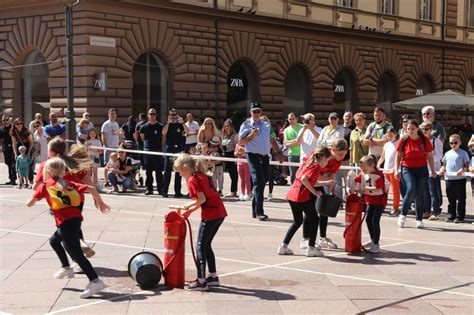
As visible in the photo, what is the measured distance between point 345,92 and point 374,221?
27.0m

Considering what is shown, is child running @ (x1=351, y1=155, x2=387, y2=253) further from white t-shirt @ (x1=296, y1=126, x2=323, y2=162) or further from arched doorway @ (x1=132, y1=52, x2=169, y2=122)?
arched doorway @ (x1=132, y1=52, x2=169, y2=122)

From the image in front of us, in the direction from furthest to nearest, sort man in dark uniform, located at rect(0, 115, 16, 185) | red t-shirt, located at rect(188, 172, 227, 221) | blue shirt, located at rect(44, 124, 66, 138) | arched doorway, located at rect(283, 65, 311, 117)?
arched doorway, located at rect(283, 65, 311, 117) < man in dark uniform, located at rect(0, 115, 16, 185) < blue shirt, located at rect(44, 124, 66, 138) < red t-shirt, located at rect(188, 172, 227, 221)

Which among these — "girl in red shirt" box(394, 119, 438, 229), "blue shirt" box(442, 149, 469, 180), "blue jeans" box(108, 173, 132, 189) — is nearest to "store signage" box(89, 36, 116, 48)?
"blue jeans" box(108, 173, 132, 189)

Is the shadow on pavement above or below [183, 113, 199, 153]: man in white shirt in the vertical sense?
below

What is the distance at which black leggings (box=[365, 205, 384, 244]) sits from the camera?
994cm

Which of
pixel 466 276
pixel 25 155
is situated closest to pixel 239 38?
pixel 25 155

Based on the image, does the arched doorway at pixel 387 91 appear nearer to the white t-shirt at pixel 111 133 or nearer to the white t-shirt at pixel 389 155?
the white t-shirt at pixel 111 133

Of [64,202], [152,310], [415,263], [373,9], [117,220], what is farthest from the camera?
[373,9]

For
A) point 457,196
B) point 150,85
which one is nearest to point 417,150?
point 457,196

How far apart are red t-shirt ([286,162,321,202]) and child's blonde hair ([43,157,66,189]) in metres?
2.99

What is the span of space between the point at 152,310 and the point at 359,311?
72.8 inches

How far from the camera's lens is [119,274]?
27.3ft

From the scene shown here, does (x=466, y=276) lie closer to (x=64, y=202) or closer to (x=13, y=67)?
(x=64, y=202)

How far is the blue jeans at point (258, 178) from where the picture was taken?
12852 mm
